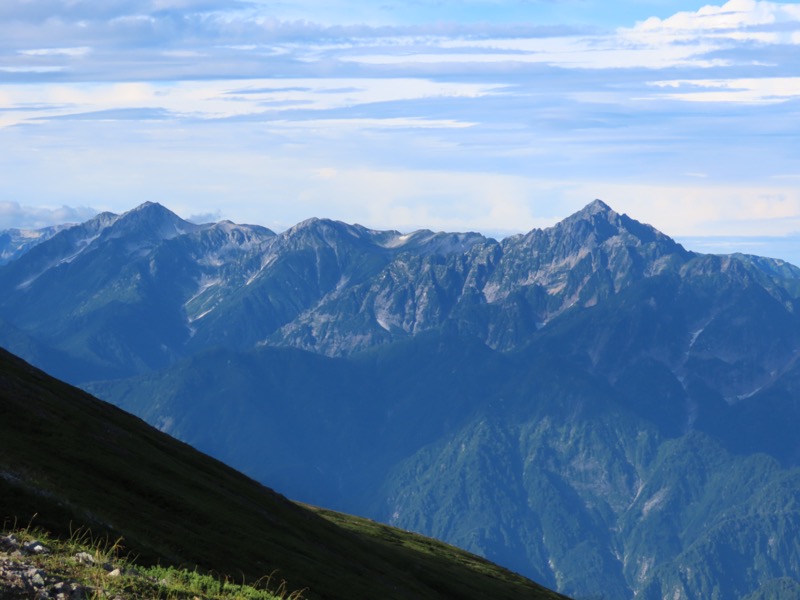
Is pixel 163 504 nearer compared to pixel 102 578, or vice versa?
pixel 102 578

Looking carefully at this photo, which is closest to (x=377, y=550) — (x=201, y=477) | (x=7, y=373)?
(x=201, y=477)

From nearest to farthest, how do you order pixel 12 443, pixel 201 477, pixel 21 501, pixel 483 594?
pixel 21 501
pixel 12 443
pixel 201 477
pixel 483 594

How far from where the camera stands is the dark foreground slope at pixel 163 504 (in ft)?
253

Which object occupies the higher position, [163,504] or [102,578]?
[102,578]

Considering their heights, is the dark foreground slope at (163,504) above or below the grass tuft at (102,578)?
below

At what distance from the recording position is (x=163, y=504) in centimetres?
9938

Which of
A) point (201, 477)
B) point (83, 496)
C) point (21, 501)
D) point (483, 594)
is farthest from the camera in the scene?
point (483, 594)

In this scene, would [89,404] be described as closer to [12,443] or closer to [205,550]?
[12,443]

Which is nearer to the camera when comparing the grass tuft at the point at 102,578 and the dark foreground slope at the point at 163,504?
the grass tuft at the point at 102,578

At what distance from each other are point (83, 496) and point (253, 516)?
38352mm

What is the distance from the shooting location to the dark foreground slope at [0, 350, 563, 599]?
77.2 metres

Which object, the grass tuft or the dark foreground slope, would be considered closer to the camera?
the grass tuft

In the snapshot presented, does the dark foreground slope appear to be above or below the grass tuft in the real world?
below

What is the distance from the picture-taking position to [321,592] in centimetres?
9869
